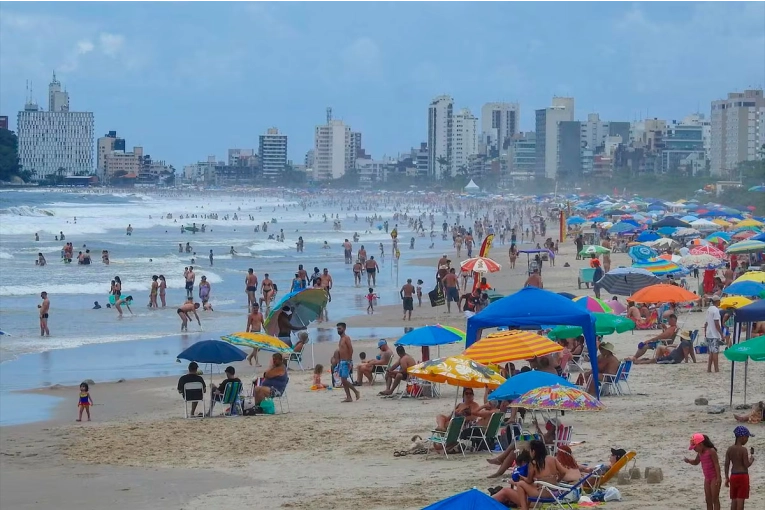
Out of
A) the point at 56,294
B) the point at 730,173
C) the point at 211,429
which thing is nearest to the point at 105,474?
the point at 211,429

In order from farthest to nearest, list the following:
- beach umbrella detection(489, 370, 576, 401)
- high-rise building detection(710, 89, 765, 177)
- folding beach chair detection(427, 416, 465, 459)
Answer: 1. high-rise building detection(710, 89, 765, 177)
2. folding beach chair detection(427, 416, 465, 459)
3. beach umbrella detection(489, 370, 576, 401)

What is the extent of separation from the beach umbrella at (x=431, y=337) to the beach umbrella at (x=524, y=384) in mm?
4297

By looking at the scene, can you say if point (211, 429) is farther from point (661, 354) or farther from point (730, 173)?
point (730, 173)

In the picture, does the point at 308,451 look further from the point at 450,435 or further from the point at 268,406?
the point at 268,406

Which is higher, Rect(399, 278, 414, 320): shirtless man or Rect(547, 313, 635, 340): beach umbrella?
Rect(547, 313, 635, 340): beach umbrella

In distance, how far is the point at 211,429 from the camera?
524 inches

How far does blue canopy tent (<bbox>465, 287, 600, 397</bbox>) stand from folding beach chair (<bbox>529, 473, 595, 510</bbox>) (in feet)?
14.9

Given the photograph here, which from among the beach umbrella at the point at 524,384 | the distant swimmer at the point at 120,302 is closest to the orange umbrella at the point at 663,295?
the beach umbrella at the point at 524,384

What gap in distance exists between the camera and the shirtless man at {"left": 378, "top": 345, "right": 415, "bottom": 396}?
14750mm

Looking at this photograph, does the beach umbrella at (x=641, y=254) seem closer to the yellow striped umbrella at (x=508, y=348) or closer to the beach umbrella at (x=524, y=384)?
the yellow striped umbrella at (x=508, y=348)

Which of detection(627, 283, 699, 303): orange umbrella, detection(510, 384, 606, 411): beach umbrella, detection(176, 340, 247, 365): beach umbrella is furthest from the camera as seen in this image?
detection(627, 283, 699, 303): orange umbrella

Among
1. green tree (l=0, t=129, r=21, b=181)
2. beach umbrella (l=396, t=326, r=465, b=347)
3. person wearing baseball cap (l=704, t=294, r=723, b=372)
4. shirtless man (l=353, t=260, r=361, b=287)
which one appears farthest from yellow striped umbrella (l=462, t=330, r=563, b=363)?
green tree (l=0, t=129, r=21, b=181)

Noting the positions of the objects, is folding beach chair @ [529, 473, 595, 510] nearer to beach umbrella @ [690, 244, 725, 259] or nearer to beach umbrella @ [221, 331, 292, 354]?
beach umbrella @ [221, 331, 292, 354]

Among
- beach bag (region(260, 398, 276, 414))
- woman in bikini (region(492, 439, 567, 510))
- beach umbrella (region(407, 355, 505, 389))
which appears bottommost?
beach bag (region(260, 398, 276, 414))
